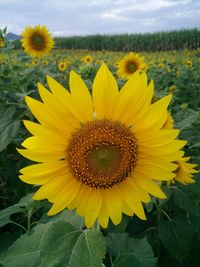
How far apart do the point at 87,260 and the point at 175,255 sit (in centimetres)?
105

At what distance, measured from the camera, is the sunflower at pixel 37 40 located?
6.82 metres

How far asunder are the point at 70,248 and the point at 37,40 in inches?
228

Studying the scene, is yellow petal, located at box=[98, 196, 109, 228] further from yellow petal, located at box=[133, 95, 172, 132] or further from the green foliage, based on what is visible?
the green foliage

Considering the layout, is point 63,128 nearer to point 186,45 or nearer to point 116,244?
point 116,244

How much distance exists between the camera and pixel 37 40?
22.5 feet

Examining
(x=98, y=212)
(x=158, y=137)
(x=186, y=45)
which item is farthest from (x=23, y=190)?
(x=186, y=45)

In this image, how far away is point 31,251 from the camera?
165 centimetres

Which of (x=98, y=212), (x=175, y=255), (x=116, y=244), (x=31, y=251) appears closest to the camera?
(x=98, y=212)

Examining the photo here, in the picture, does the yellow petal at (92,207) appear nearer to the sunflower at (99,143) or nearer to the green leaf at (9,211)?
the sunflower at (99,143)

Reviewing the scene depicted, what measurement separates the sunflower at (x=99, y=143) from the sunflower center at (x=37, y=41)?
560 centimetres

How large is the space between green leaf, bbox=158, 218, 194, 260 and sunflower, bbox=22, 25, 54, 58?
16.0 feet

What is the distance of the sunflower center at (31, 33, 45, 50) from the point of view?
Result: 686cm

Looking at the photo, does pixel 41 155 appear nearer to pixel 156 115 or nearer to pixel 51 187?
pixel 51 187

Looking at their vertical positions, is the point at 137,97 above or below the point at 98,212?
above
